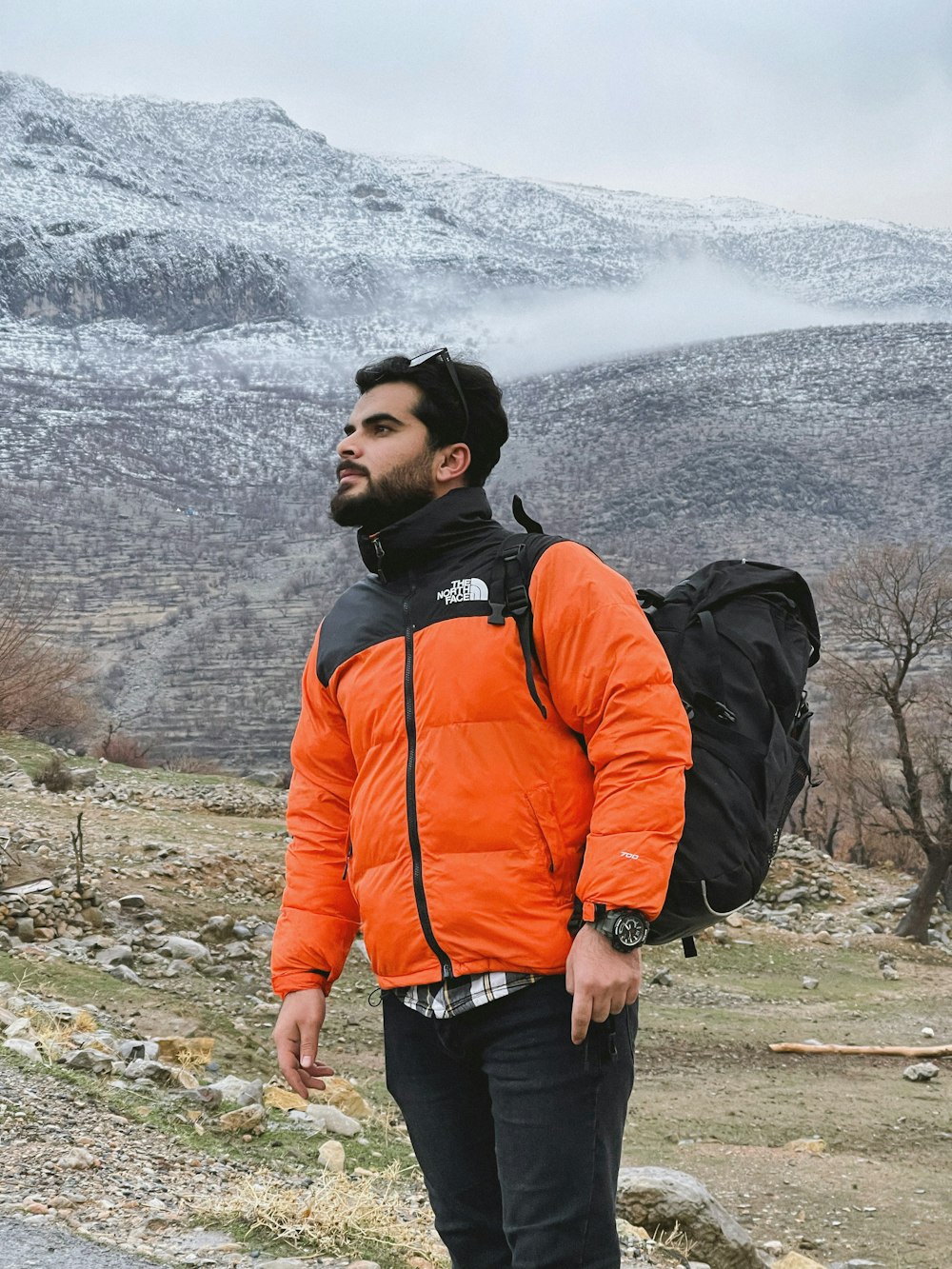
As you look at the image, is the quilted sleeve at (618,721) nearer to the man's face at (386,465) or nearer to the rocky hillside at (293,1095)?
the man's face at (386,465)

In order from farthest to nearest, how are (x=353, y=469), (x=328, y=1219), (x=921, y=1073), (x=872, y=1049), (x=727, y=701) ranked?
(x=872, y=1049), (x=921, y=1073), (x=328, y=1219), (x=353, y=469), (x=727, y=701)

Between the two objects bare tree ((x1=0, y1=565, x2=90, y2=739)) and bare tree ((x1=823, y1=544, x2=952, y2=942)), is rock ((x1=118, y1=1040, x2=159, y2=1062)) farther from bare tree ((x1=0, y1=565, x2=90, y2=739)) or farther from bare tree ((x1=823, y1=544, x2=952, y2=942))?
bare tree ((x1=0, y1=565, x2=90, y2=739))

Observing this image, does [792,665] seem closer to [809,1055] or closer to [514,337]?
[809,1055]

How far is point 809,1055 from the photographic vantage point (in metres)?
9.74

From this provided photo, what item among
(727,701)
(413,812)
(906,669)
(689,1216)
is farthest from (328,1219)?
(906,669)

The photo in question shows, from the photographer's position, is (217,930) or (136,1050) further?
(217,930)

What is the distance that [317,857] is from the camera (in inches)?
87.4

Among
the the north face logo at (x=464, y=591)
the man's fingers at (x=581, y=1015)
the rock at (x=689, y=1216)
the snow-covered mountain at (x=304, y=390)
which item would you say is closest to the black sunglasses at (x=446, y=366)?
the the north face logo at (x=464, y=591)

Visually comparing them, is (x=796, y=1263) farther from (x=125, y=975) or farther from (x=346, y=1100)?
(x=125, y=975)

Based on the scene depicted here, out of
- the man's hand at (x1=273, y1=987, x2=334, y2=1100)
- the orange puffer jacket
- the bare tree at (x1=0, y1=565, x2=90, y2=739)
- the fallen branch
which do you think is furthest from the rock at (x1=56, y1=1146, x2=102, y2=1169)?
the bare tree at (x1=0, y1=565, x2=90, y2=739)

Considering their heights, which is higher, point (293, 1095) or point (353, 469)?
point (353, 469)

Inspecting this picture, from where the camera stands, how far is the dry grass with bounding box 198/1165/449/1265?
326 centimetres

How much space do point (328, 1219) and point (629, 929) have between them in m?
2.11

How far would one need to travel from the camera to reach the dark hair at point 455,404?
7.23 feet
